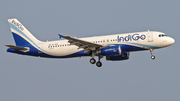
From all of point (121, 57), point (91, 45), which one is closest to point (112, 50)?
point (91, 45)

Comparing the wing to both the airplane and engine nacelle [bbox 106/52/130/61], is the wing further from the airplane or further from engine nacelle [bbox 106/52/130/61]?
engine nacelle [bbox 106/52/130/61]

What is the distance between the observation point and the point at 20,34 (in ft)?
180

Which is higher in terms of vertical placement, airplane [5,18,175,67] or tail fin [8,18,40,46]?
tail fin [8,18,40,46]

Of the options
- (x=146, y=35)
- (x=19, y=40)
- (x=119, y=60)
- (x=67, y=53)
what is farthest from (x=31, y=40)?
(x=146, y=35)

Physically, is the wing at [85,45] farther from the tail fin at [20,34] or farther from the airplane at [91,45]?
the tail fin at [20,34]

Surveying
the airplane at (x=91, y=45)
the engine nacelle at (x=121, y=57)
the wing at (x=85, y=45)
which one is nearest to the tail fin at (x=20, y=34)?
the airplane at (x=91, y=45)

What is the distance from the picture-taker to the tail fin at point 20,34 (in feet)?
178

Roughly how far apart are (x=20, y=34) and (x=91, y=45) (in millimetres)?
13881

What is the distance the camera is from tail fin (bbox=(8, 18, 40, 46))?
178ft

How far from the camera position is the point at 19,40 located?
179 feet

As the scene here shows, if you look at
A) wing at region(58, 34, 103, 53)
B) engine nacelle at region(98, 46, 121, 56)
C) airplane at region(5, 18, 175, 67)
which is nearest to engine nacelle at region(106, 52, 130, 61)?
airplane at region(5, 18, 175, 67)

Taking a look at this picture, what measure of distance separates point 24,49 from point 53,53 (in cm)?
499

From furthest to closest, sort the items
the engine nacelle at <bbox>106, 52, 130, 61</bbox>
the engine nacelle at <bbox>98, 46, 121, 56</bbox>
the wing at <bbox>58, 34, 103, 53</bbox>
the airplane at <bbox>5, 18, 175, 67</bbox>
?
the engine nacelle at <bbox>106, 52, 130, 61</bbox>
the airplane at <bbox>5, 18, 175, 67</bbox>
the engine nacelle at <bbox>98, 46, 121, 56</bbox>
the wing at <bbox>58, 34, 103, 53</bbox>

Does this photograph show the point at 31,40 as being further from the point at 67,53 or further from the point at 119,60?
the point at 119,60
